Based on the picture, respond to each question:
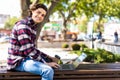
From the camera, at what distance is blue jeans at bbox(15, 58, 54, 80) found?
467cm

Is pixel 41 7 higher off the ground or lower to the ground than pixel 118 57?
higher

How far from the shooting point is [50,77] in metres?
4.68

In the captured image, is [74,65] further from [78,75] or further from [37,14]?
[37,14]

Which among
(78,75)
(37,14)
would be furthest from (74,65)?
(37,14)

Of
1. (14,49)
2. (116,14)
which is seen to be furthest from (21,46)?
(116,14)

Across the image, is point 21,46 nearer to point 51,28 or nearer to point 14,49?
point 14,49

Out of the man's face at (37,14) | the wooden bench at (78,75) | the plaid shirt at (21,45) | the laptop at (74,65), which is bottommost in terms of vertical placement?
the wooden bench at (78,75)

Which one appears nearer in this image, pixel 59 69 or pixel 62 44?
pixel 59 69

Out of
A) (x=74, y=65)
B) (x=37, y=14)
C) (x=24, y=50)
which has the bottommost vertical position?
(x=74, y=65)

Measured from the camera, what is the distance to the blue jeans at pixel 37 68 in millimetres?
4672

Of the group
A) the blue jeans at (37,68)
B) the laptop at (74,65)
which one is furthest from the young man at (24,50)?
the laptop at (74,65)

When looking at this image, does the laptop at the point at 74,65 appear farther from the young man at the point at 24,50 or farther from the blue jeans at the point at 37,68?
the blue jeans at the point at 37,68

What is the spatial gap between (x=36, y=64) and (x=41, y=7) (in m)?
0.74

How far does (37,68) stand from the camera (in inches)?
185
